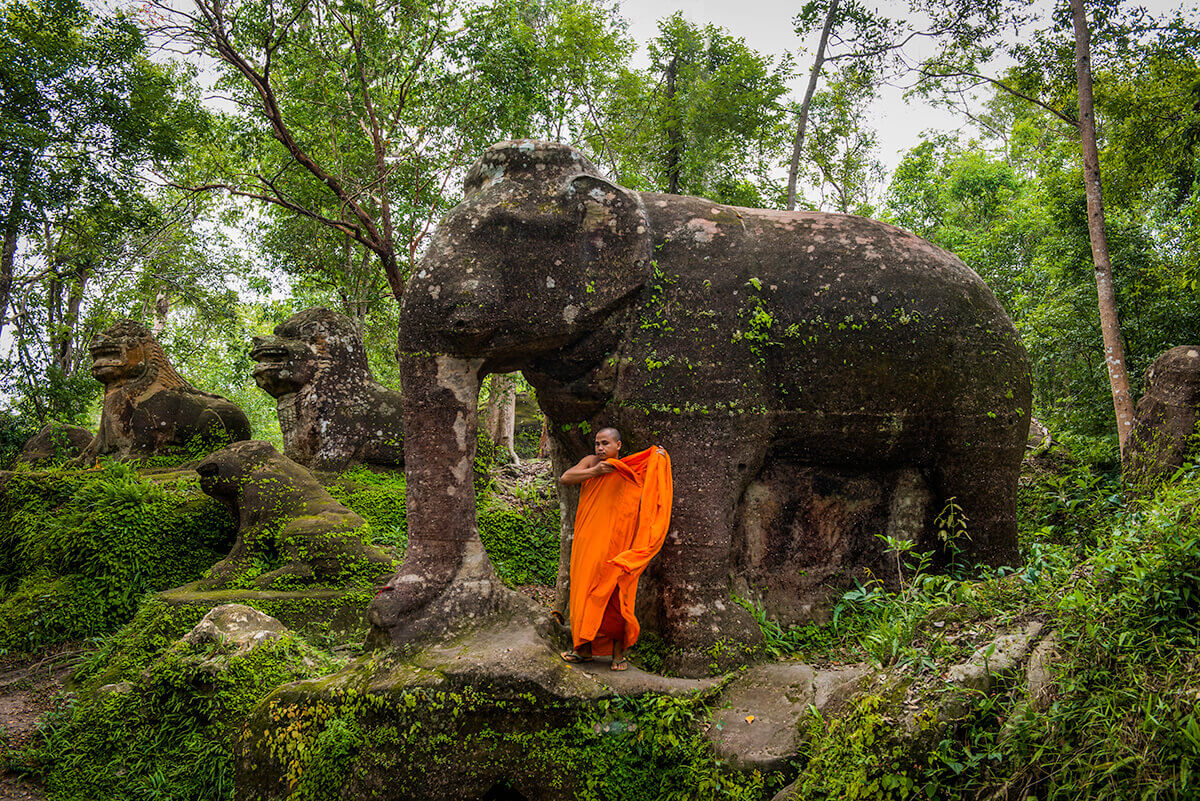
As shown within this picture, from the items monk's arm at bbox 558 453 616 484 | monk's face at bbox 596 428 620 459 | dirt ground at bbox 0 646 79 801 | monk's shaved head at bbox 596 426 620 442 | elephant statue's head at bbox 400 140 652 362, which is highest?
elephant statue's head at bbox 400 140 652 362

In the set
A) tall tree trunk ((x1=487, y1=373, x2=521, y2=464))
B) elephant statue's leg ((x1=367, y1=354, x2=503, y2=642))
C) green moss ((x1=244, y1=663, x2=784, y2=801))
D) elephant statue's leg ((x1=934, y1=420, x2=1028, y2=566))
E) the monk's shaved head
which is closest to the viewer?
green moss ((x1=244, y1=663, x2=784, y2=801))

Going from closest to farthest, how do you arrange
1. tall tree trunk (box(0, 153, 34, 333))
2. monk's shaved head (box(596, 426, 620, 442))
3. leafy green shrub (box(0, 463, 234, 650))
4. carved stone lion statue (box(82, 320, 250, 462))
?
monk's shaved head (box(596, 426, 620, 442)), leafy green shrub (box(0, 463, 234, 650)), carved stone lion statue (box(82, 320, 250, 462)), tall tree trunk (box(0, 153, 34, 333))

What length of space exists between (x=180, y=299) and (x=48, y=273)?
11.4 feet

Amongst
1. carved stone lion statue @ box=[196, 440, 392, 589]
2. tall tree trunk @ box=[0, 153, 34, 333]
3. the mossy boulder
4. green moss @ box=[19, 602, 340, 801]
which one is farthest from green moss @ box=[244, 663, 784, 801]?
tall tree trunk @ box=[0, 153, 34, 333]

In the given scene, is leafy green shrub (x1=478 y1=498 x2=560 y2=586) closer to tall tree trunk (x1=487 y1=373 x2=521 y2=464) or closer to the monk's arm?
the monk's arm

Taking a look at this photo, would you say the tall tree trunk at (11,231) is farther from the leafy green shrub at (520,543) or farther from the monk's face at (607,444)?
the monk's face at (607,444)

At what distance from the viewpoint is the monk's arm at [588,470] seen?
4434 millimetres

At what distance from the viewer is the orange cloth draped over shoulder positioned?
4.27m

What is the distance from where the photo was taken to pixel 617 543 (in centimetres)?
438

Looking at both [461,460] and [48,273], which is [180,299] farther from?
[461,460]

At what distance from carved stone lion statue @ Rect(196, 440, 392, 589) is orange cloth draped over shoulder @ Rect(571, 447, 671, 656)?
298 centimetres

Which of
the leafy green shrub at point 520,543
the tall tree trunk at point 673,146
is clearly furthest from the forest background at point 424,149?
the leafy green shrub at point 520,543

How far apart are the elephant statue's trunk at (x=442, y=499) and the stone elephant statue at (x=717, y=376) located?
12mm

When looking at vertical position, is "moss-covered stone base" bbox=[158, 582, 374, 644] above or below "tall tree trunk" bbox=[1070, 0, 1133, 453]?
below
